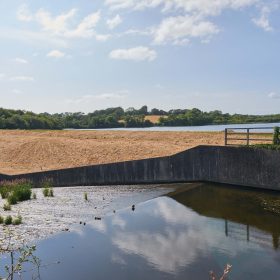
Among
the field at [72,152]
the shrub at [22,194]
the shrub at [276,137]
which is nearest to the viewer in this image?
the shrub at [22,194]

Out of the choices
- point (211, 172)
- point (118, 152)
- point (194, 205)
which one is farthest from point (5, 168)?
Result: point (194, 205)

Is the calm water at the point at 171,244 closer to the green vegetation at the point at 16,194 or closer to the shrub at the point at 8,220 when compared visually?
the shrub at the point at 8,220

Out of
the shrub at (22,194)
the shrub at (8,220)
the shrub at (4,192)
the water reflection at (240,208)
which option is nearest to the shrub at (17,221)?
the shrub at (8,220)

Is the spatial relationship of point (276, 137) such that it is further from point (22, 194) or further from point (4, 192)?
point (4, 192)

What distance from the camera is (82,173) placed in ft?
70.2

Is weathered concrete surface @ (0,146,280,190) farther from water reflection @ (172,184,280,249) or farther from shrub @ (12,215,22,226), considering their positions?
shrub @ (12,215,22,226)

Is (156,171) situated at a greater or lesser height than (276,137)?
lesser

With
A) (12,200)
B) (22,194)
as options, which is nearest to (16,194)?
(22,194)

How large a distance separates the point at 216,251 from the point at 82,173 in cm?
1252

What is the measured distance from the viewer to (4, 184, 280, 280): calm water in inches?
345

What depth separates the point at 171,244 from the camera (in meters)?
10.6

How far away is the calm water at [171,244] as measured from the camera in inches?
345

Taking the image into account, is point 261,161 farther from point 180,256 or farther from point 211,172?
point 180,256

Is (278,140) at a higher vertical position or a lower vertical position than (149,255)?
higher
